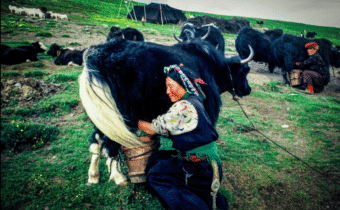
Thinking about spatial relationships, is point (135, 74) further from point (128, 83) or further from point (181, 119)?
point (181, 119)

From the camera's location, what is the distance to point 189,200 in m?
1.48

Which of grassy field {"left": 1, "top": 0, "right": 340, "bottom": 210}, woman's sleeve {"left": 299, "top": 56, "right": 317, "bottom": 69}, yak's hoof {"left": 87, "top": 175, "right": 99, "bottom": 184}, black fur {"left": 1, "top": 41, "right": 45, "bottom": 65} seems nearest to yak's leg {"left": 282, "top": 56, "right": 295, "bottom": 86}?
woman's sleeve {"left": 299, "top": 56, "right": 317, "bottom": 69}

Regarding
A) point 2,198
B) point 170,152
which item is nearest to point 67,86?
point 2,198

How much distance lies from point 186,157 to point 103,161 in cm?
134

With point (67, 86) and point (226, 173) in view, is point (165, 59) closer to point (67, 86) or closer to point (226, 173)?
point (226, 173)

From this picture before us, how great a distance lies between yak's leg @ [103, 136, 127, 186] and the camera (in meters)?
2.01

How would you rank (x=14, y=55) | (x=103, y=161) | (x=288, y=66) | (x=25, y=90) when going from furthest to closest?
(x=288, y=66)
(x=14, y=55)
(x=25, y=90)
(x=103, y=161)

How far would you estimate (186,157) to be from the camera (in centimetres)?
165

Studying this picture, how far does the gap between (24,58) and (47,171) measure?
211 inches

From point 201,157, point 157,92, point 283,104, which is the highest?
point 157,92

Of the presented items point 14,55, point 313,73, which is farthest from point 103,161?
point 313,73

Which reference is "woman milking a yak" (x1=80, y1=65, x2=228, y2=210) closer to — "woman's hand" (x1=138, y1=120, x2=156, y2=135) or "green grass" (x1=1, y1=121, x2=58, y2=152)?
"woman's hand" (x1=138, y1=120, x2=156, y2=135)

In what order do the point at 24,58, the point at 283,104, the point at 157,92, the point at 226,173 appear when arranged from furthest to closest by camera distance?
the point at 24,58 → the point at 283,104 → the point at 226,173 → the point at 157,92

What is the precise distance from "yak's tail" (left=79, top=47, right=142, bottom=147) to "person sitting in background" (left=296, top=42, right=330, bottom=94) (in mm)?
7037
